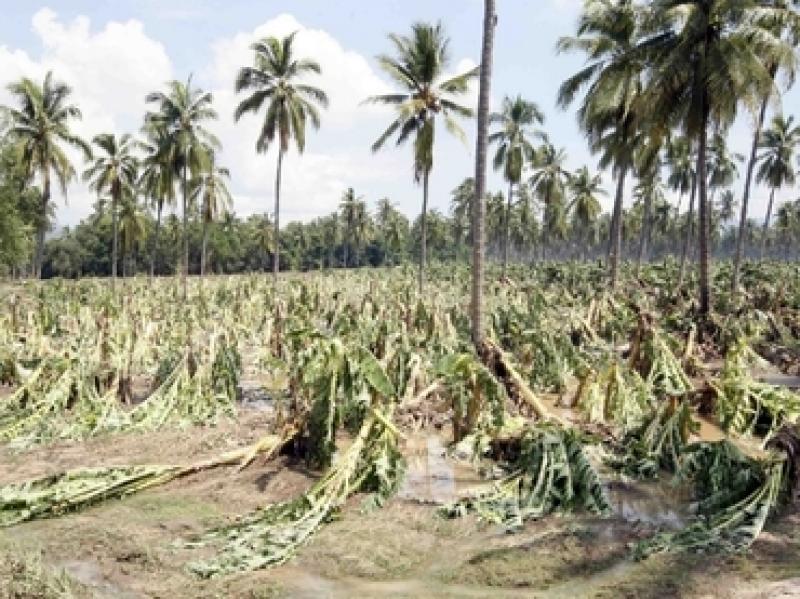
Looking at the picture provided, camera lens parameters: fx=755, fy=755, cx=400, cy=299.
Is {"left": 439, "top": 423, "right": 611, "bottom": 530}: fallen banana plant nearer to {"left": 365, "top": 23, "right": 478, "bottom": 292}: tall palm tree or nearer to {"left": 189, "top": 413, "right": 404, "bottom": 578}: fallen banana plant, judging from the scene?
{"left": 189, "top": 413, "right": 404, "bottom": 578}: fallen banana plant

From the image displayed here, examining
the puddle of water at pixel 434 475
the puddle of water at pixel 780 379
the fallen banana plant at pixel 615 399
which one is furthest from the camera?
the puddle of water at pixel 780 379

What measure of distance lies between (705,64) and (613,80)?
400cm

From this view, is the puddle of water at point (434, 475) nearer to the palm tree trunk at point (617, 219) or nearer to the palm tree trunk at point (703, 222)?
the palm tree trunk at point (703, 222)

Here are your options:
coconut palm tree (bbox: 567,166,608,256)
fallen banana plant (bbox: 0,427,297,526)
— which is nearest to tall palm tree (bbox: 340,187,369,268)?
coconut palm tree (bbox: 567,166,608,256)

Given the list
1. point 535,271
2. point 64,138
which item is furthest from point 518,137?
point 64,138

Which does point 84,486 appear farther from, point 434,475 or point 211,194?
point 211,194

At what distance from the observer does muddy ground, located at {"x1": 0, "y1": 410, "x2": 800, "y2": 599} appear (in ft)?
18.1

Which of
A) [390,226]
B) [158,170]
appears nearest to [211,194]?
[158,170]

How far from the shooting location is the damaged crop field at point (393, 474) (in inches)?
230

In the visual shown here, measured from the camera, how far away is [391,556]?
20.5 ft

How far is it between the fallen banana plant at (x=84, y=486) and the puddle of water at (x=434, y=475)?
5.45 ft

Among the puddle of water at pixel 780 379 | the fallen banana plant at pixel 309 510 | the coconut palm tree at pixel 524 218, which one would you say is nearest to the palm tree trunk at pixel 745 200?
the puddle of water at pixel 780 379

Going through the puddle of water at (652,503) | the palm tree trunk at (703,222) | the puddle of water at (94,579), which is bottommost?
the puddle of water at (94,579)

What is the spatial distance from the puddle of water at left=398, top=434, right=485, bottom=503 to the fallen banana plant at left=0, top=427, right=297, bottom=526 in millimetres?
1662
